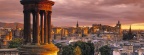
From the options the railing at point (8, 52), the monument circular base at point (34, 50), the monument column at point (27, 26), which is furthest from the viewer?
the railing at point (8, 52)

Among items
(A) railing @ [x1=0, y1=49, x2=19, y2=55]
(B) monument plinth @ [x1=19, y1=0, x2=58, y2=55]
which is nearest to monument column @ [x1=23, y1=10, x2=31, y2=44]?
(B) monument plinth @ [x1=19, y1=0, x2=58, y2=55]

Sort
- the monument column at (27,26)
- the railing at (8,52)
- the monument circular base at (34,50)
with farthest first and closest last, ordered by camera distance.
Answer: the railing at (8,52), the monument column at (27,26), the monument circular base at (34,50)

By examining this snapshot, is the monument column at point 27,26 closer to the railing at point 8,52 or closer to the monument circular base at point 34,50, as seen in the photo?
the monument circular base at point 34,50

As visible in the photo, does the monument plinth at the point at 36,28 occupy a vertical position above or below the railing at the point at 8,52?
above

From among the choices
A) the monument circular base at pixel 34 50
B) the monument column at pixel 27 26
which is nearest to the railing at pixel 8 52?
the monument column at pixel 27 26

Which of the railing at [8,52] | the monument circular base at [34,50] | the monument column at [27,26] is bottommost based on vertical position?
the railing at [8,52]

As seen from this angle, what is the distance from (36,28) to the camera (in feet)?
41.5

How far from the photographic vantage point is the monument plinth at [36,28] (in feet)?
41.1

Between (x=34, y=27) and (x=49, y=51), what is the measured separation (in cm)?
132

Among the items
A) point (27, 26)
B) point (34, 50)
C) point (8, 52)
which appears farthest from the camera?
point (8, 52)

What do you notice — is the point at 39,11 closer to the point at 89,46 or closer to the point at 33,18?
the point at 33,18

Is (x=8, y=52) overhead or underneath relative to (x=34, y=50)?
underneath

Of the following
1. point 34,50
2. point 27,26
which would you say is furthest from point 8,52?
point 34,50

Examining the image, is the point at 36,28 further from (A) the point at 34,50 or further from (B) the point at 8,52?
(B) the point at 8,52
